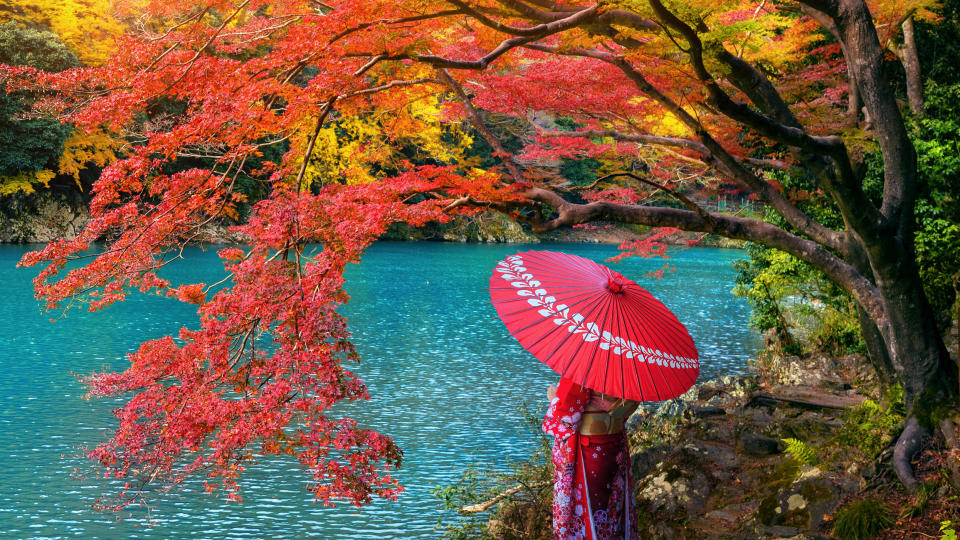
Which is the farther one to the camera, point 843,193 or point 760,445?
point 760,445

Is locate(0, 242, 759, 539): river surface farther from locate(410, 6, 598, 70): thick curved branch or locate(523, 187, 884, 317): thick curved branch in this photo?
locate(410, 6, 598, 70): thick curved branch

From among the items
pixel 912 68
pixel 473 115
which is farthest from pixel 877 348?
pixel 473 115

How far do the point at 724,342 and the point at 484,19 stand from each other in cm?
1276

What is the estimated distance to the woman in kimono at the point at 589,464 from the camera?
328cm

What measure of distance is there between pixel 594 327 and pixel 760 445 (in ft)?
15.0

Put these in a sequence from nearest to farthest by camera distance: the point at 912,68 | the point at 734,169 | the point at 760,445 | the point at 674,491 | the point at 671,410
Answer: the point at 734,169 → the point at 674,491 → the point at 760,445 → the point at 912,68 → the point at 671,410

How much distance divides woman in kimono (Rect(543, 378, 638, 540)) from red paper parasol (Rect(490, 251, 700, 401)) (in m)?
0.24

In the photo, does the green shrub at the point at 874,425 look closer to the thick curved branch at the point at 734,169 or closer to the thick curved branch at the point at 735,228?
the thick curved branch at the point at 735,228

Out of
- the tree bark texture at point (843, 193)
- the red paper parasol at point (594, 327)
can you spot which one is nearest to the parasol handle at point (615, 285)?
the red paper parasol at point (594, 327)

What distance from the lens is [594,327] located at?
3.11 metres

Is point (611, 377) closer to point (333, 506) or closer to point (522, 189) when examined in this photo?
point (522, 189)

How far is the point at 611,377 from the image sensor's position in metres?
2.99

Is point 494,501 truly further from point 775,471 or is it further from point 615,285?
point 615,285

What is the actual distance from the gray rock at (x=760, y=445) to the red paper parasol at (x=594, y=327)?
13.1ft
